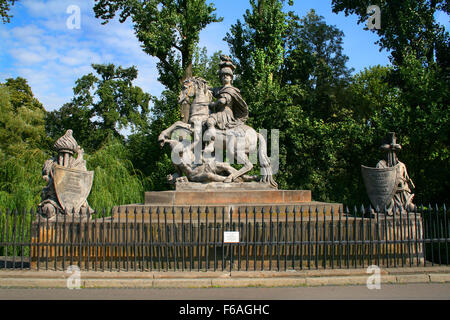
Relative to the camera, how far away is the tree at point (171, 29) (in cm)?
2458

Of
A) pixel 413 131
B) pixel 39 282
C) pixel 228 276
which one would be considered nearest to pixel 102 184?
pixel 39 282

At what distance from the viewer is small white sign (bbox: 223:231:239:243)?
777cm

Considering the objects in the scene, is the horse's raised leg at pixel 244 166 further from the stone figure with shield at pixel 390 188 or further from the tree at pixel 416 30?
the tree at pixel 416 30

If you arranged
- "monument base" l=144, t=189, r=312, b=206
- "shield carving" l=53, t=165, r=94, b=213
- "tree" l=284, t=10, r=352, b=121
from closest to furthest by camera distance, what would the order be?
"shield carving" l=53, t=165, r=94, b=213 < "monument base" l=144, t=189, r=312, b=206 < "tree" l=284, t=10, r=352, b=121

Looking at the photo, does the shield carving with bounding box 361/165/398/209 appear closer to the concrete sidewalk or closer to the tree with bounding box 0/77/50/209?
the concrete sidewalk

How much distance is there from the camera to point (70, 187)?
8.84 metres

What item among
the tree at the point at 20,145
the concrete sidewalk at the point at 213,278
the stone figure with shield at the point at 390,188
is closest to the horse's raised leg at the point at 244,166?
the stone figure with shield at the point at 390,188

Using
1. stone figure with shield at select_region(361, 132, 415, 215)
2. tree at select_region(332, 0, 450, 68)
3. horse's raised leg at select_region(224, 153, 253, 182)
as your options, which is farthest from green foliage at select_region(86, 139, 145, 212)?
tree at select_region(332, 0, 450, 68)

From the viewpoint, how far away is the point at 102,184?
16.0 meters

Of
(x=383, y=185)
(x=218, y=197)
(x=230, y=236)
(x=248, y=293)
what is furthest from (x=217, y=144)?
(x=248, y=293)

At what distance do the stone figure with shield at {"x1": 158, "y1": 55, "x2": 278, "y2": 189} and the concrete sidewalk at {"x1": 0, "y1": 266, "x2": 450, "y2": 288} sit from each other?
3709 millimetres

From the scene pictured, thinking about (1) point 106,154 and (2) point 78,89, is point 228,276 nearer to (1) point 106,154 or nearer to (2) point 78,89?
(1) point 106,154

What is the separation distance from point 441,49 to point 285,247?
19.3 meters

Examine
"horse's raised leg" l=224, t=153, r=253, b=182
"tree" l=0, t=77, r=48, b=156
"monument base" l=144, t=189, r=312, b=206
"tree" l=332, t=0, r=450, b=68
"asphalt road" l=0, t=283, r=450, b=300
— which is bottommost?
"asphalt road" l=0, t=283, r=450, b=300
